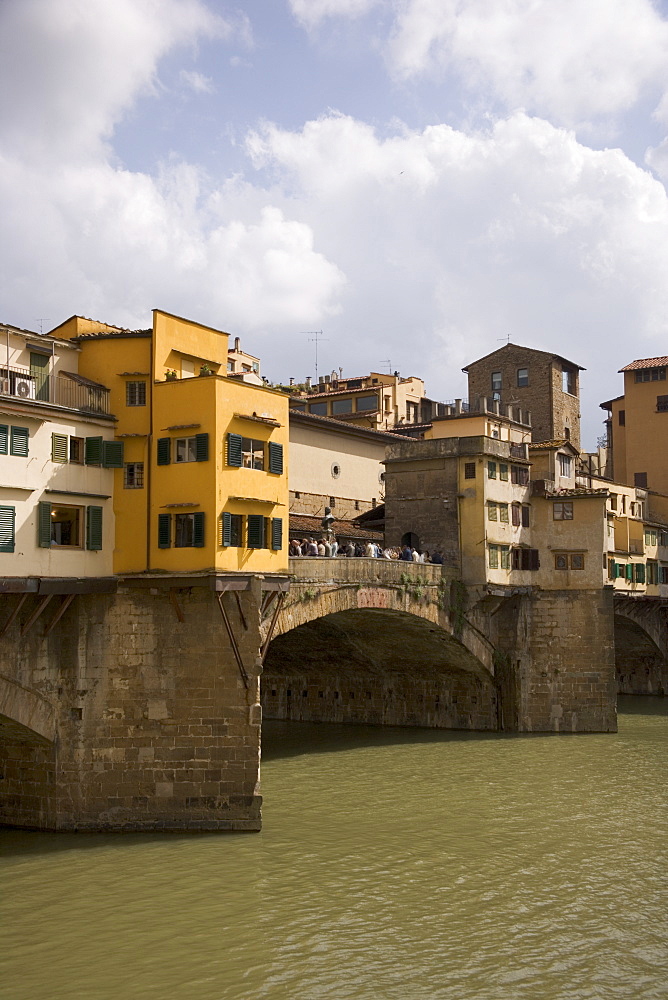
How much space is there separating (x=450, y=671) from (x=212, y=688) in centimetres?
2332

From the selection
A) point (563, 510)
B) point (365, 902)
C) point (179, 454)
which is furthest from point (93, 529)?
point (563, 510)

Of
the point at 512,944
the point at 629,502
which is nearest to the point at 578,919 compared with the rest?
the point at 512,944

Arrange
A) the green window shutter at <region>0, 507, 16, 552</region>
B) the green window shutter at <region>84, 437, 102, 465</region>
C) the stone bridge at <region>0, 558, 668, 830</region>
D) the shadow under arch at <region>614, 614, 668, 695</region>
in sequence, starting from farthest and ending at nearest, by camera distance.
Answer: the shadow under arch at <region>614, 614, 668, 695</region>
the green window shutter at <region>84, 437, 102, 465</region>
the stone bridge at <region>0, 558, 668, 830</region>
the green window shutter at <region>0, 507, 16, 552</region>

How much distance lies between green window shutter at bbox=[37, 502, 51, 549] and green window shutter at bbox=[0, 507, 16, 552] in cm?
71

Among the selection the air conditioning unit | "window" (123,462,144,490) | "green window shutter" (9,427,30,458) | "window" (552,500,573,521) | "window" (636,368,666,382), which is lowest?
"window" (123,462,144,490)

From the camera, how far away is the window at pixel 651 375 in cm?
7519

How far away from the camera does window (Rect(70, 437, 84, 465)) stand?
93.4 feet

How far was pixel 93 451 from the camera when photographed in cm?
2880

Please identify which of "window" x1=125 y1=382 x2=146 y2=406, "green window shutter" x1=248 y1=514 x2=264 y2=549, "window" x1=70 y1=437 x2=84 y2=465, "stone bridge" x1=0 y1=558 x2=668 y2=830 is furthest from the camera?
"green window shutter" x1=248 y1=514 x2=264 y2=549

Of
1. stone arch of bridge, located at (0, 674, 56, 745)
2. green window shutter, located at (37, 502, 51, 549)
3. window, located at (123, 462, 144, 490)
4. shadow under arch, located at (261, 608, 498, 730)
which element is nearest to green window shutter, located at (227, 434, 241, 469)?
window, located at (123, 462, 144, 490)

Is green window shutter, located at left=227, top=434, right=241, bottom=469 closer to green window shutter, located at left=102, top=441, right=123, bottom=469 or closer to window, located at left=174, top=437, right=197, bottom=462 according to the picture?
window, located at left=174, top=437, right=197, bottom=462

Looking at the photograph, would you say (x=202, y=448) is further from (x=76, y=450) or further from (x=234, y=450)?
(x=76, y=450)

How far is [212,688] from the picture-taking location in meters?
28.4

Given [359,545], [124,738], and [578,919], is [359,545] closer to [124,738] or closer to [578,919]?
[124,738]
